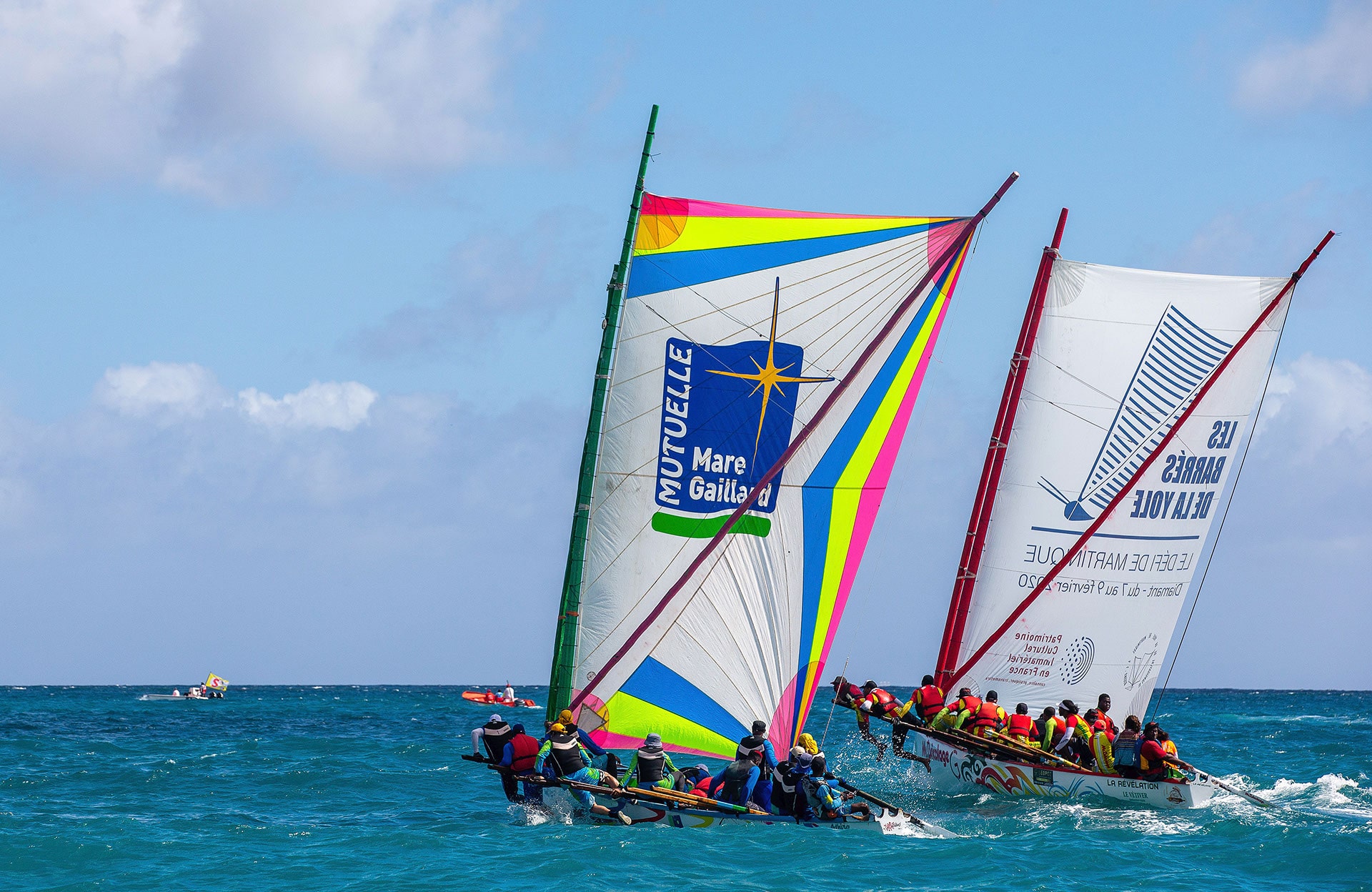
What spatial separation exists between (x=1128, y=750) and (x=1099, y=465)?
20.1ft

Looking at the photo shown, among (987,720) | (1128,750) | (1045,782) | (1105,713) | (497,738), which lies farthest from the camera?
(1105,713)

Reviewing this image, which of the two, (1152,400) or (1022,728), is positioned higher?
(1152,400)

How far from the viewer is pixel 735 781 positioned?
835 inches

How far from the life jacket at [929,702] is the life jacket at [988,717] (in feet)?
3.72

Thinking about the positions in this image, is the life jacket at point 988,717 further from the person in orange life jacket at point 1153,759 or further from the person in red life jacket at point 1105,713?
the person in orange life jacket at point 1153,759

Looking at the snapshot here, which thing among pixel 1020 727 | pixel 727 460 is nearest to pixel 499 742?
pixel 727 460

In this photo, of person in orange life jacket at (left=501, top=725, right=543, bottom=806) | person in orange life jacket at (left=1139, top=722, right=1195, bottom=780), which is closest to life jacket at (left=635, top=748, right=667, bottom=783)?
person in orange life jacket at (left=501, top=725, right=543, bottom=806)

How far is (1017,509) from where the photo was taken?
1125 inches

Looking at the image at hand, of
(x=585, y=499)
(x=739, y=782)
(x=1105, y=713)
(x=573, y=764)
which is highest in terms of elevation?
(x=585, y=499)

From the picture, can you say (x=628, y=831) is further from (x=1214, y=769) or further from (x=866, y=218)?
(x=1214, y=769)

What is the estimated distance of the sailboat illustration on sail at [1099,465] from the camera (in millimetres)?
28438

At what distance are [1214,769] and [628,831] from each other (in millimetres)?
24533

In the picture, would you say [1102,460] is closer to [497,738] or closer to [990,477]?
[990,477]

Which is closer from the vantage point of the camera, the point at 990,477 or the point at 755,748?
the point at 755,748
